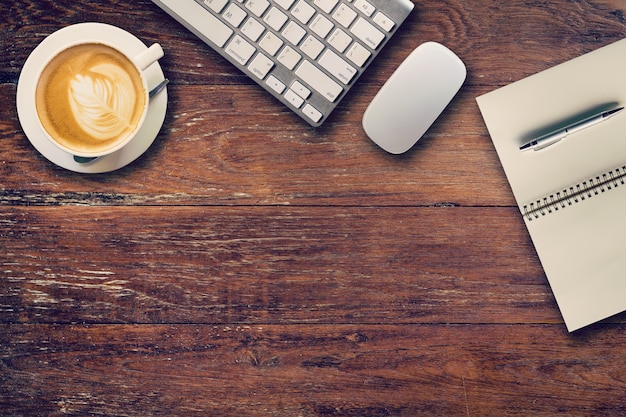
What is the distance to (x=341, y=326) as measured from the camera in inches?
29.2

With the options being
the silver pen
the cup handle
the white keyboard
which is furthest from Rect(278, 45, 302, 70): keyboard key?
the silver pen

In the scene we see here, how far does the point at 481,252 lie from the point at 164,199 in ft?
1.19

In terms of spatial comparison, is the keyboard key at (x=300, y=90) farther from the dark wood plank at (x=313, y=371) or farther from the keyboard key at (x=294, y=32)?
the dark wood plank at (x=313, y=371)

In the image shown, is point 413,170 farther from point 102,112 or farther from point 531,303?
point 102,112

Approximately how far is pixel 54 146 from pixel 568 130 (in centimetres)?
56

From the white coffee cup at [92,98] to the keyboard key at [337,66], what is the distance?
18 cm

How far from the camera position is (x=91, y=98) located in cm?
66

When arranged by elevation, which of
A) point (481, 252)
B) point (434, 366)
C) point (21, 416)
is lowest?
point (21, 416)

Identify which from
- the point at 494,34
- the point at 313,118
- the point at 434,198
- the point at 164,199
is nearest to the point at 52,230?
the point at 164,199

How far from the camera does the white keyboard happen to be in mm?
689

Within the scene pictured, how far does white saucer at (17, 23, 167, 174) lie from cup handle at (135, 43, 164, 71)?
0.10 ft

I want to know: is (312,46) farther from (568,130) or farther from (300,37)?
(568,130)

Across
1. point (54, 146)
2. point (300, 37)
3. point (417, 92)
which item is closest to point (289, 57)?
point (300, 37)

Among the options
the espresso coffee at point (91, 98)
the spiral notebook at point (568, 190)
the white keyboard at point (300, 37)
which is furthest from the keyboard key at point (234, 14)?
the spiral notebook at point (568, 190)
